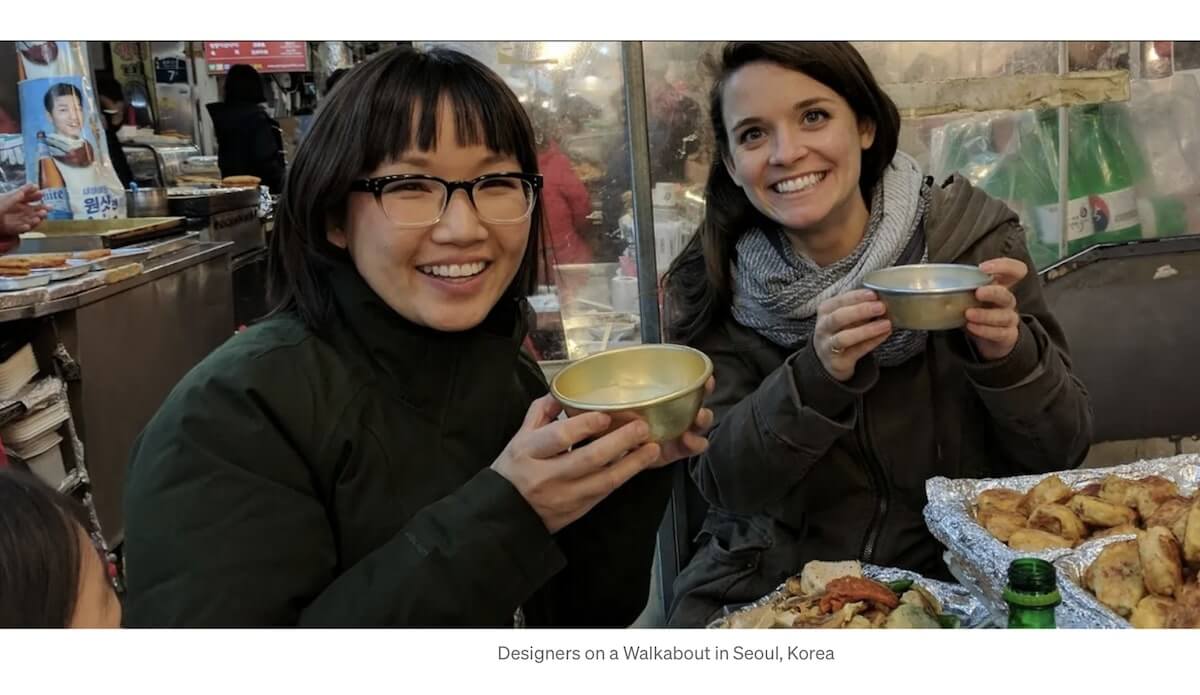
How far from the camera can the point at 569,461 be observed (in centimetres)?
73

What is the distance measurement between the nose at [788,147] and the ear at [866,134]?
8 cm

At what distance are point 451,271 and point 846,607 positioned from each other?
53 cm

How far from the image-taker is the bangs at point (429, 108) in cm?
77

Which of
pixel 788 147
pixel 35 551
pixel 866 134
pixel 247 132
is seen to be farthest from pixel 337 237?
pixel 866 134

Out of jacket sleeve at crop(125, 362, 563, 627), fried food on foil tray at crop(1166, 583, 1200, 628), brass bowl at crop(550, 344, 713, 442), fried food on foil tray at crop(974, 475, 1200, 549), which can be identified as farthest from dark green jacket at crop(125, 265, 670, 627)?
fried food on foil tray at crop(1166, 583, 1200, 628)

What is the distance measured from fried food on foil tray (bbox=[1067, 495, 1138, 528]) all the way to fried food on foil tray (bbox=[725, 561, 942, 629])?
0.17m

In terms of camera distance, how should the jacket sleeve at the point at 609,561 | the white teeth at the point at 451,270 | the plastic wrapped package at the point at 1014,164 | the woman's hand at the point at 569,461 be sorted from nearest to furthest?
the woman's hand at the point at 569,461, the white teeth at the point at 451,270, the jacket sleeve at the point at 609,561, the plastic wrapped package at the point at 1014,164

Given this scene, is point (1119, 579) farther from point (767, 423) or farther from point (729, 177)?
point (729, 177)


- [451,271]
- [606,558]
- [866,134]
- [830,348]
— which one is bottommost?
[606,558]

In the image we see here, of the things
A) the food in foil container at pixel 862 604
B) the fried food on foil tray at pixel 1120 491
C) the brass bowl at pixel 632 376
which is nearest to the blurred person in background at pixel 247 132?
the brass bowl at pixel 632 376
